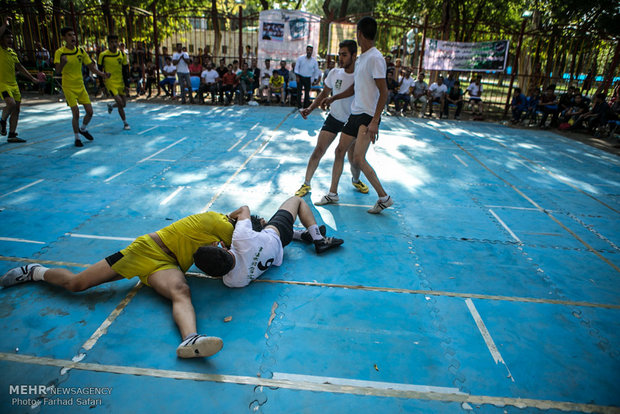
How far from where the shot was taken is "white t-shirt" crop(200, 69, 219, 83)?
14.0 metres

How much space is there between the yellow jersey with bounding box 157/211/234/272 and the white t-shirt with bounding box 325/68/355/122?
2723 mm

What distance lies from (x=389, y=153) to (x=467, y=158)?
5.70ft

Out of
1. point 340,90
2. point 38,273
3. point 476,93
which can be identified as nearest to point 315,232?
point 340,90

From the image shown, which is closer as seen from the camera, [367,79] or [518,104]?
[367,79]

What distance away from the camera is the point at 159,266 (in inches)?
→ 120

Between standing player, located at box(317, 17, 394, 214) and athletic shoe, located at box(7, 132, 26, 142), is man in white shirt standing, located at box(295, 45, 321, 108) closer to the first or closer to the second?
athletic shoe, located at box(7, 132, 26, 142)

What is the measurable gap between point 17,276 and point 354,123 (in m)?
3.97

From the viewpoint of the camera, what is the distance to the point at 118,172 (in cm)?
599

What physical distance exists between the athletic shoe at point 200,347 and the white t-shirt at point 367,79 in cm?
349

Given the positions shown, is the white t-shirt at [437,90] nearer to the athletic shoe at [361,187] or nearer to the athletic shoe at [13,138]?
the athletic shoe at [361,187]

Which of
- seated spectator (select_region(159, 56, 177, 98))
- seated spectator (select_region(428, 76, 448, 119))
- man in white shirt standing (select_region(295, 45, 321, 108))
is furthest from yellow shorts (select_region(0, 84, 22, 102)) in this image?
seated spectator (select_region(428, 76, 448, 119))

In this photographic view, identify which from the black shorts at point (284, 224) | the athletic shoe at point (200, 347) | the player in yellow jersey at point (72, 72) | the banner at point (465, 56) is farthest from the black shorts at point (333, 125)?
the banner at point (465, 56)

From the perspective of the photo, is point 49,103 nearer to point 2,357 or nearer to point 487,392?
point 2,357

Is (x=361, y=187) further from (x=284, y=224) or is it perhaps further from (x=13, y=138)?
(x=13, y=138)
